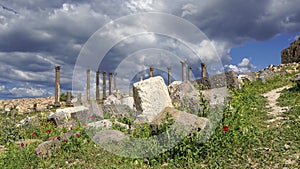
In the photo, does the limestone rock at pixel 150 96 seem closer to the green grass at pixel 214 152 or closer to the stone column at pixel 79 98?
the green grass at pixel 214 152

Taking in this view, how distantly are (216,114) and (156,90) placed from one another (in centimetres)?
311

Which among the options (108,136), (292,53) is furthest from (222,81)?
(292,53)

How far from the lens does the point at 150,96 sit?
10500 millimetres

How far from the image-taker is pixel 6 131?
Result: 32.9 ft

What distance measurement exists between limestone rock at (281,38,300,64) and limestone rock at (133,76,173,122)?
22.0m

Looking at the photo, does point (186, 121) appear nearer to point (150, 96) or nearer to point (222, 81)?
point (150, 96)

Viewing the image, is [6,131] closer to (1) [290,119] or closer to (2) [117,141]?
(2) [117,141]

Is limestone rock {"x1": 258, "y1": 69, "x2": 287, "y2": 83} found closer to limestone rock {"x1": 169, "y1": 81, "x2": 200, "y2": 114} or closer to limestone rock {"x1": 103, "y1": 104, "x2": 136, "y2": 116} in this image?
limestone rock {"x1": 169, "y1": 81, "x2": 200, "y2": 114}

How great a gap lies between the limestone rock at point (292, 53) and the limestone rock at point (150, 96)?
22.0 meters

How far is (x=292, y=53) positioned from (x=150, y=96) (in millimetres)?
23990

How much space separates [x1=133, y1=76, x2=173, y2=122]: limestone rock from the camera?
10.4 m

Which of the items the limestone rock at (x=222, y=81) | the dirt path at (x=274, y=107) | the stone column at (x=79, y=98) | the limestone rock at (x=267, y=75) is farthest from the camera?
the stone column at (x=79, y=98)

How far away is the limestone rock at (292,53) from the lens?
28172mm

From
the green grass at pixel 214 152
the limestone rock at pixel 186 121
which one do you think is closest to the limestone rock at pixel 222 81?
the green grass at pixel 214 152
